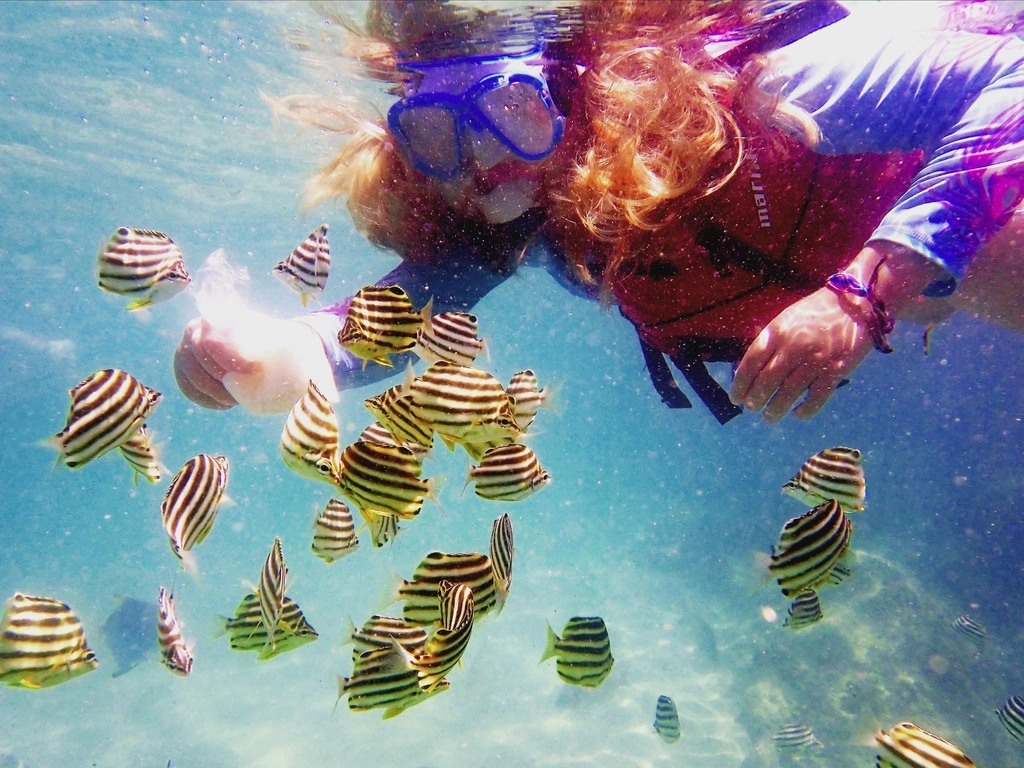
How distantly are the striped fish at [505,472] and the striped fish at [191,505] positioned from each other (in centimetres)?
110

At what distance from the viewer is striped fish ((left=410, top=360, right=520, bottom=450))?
2.05 metres

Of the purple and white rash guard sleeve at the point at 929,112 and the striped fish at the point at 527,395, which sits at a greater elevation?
the purple and white rash guard sleeve at the point at 929,112

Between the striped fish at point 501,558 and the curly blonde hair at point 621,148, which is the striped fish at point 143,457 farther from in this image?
the curly blonde hair at point 621,148

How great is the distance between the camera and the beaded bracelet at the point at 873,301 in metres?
2.51

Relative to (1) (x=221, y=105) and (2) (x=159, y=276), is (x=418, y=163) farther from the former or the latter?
(1) (x=221, y=105)

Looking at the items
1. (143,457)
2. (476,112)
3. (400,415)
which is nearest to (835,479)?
(400,415)

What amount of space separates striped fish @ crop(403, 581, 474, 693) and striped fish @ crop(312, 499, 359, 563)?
107cm

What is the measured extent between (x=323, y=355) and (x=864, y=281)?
9.51 feet

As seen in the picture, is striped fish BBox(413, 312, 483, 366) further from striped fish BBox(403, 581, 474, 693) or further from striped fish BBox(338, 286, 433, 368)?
striped fish BBox(403, 581, 474, 693)

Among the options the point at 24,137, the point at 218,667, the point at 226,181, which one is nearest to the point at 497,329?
the point at 226,181

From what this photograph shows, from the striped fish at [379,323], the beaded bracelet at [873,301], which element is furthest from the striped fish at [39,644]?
the beaded bracelet at [873,301]

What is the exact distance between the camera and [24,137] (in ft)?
62.7

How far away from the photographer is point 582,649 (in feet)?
12.0

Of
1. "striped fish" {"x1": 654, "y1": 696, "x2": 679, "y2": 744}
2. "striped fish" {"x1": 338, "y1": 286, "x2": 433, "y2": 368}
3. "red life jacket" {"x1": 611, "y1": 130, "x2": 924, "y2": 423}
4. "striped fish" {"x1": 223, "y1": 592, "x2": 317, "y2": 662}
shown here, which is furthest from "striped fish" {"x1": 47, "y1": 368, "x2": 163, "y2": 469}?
"striped fish" {"x1": 654, "y1": 696, "x2": 679, "y2": 744}
